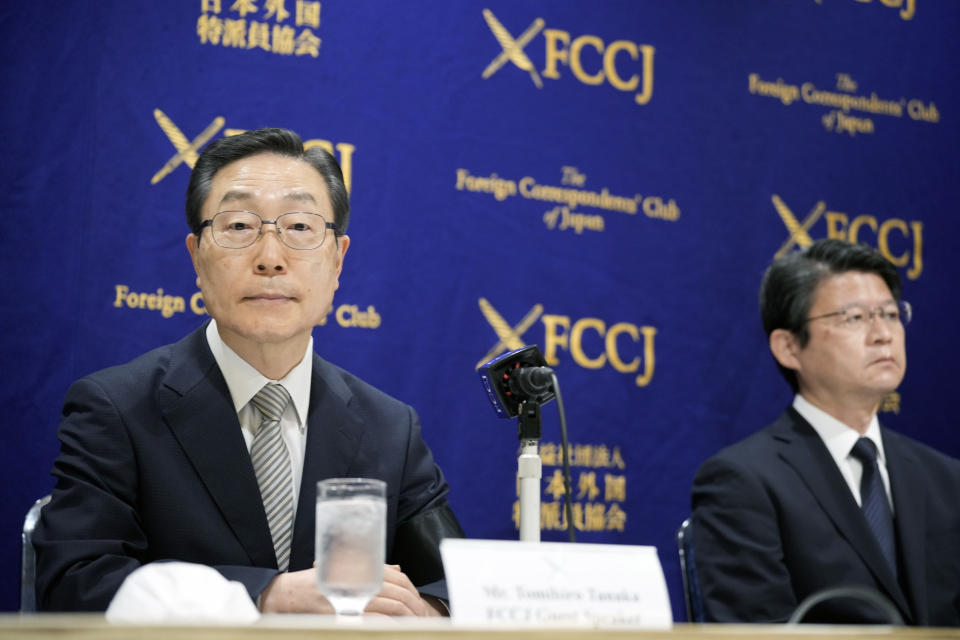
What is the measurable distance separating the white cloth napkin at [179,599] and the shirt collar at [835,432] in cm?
187

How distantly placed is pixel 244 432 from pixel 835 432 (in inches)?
59.2

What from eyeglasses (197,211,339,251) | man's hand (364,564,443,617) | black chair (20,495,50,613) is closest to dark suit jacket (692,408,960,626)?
man's hand (364,564,443,617)

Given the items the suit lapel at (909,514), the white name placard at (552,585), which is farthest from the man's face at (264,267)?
the suit lapel at (909,514)

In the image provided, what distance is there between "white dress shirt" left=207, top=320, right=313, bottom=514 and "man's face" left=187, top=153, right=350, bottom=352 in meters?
0.04

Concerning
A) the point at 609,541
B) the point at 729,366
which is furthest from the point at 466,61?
the point at 609,541

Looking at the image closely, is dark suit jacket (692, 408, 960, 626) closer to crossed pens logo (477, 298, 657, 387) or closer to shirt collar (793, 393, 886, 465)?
shirt collar (793, 393, 886, 465)

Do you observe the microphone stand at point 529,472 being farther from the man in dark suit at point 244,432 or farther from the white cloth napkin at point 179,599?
the white cloth napkin at point 179,599

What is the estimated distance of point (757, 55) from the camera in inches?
129

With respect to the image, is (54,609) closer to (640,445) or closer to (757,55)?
(640,445)

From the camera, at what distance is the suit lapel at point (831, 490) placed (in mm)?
2295

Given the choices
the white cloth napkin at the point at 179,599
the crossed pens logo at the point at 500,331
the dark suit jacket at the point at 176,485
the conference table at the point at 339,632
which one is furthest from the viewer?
the crossed pens logo at the point at 500,331

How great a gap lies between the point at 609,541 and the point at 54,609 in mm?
1667

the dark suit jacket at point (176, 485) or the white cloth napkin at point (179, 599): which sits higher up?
the dark suit jacket at point (176, 485)

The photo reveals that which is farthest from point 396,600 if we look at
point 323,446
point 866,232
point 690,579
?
point 866,232
